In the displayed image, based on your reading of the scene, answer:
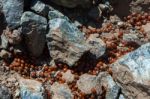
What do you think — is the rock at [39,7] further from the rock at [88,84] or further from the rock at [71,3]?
the rock at [88,84]

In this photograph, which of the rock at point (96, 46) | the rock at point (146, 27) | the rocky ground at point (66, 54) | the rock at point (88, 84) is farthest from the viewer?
the rock at point (146, 27)

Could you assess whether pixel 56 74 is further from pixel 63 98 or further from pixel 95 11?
pixel 95 11

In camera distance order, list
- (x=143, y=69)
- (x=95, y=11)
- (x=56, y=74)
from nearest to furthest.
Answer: (x=143, y=69) → (x=56, y=74) → (x=95, y=11)

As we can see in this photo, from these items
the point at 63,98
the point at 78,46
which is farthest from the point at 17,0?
the point at 63,98

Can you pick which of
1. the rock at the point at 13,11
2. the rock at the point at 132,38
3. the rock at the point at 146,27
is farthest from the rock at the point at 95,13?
Result: the rock at the point at 13,11

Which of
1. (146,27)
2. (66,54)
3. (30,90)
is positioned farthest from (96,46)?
(30,90)
